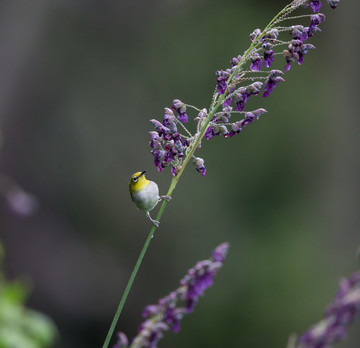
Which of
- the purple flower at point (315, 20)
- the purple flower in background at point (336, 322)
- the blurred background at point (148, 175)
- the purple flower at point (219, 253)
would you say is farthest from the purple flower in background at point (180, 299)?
the blurred background at point (148, 175)

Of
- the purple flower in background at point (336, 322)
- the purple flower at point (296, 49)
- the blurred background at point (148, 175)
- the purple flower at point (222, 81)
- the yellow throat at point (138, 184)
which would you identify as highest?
the blurred background at point (148, 175)

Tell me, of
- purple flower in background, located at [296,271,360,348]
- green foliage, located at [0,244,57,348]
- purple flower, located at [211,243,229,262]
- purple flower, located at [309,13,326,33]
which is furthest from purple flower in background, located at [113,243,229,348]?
green foliage, located at [0,244,57,348]

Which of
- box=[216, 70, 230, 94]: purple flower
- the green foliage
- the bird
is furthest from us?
the green foliage

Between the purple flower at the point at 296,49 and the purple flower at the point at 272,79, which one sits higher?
the purple flower at the point at 296,49

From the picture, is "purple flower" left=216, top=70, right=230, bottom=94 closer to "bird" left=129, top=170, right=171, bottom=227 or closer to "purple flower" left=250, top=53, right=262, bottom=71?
"purple flower" left=250, top=53, right=262, bottom=71

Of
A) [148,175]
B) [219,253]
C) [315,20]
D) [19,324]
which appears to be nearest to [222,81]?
[315,20]

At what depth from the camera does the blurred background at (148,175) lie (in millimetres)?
5414

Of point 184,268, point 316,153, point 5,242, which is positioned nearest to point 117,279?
point 184,268

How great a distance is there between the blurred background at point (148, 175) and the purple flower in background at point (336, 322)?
14.8 feet

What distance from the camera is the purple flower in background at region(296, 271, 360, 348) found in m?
0.81

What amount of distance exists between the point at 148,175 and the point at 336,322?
447 cm

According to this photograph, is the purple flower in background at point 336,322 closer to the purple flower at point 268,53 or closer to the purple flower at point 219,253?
the purple flower at point 219,253

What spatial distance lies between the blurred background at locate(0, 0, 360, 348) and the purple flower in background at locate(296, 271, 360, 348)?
14.8ft

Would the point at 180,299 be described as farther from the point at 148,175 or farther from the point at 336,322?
the point at 148,175
